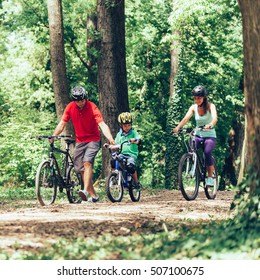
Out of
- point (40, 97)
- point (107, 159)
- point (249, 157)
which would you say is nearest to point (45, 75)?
point (40, 97)

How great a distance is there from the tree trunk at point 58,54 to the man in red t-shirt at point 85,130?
24.6 feet

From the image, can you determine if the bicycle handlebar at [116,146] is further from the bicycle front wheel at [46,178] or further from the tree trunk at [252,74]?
the tree trunk at [252,74]

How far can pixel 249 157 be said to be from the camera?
28.9ft

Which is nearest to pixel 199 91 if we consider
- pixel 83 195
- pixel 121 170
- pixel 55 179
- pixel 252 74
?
pixel 121 170

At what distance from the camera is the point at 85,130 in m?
13.5

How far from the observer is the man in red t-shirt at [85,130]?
1325cm

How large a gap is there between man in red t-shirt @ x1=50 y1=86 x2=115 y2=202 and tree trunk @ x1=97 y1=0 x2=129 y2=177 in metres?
5.71

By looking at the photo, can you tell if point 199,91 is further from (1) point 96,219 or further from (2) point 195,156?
(1) point 96,219

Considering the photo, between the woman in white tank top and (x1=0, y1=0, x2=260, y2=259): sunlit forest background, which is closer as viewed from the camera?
the woman in white tank top

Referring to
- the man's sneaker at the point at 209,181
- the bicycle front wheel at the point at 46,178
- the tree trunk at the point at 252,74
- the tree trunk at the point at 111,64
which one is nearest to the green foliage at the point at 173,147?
the tree trunk at the point at 111,64

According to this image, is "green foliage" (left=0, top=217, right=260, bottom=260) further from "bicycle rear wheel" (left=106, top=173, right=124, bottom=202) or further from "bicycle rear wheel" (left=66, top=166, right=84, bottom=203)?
"bicycle rear wheel" (left=66, top=166, right=84, bottom=203)

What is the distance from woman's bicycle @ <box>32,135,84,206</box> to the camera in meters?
13.3

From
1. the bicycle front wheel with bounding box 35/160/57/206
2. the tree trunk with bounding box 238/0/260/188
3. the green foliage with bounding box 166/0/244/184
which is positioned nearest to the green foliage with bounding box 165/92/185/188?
the green foliage with bounding box 166/0/244/184

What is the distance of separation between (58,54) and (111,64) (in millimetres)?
A: 2366
